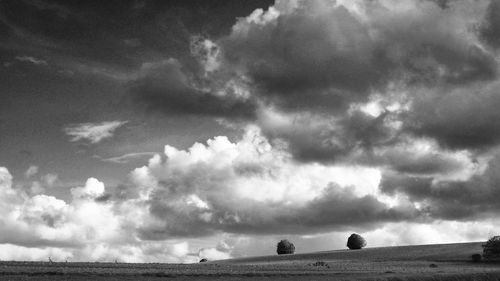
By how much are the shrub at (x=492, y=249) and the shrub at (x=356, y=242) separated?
3680 cm

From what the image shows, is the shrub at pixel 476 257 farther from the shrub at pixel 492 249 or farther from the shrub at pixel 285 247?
the shrub at pixel 285 247

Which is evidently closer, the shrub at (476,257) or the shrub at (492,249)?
the shrub at (476,257)

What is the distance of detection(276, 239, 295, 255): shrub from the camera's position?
456 ft

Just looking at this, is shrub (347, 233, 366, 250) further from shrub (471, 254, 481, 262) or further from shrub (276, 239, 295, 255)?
shrub (471, 254, 481, 262)

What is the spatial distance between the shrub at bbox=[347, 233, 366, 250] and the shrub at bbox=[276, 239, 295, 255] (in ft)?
49.6

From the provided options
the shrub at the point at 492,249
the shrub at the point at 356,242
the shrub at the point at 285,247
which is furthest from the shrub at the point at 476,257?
the shrub at the point at 285,247

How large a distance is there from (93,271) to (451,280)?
111 feet

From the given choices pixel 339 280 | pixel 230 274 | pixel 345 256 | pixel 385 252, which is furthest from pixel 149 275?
pixel 385 252

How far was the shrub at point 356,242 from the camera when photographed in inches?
5655

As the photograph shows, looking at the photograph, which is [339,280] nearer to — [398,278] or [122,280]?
[398,278]

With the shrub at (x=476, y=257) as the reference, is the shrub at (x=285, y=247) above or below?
above

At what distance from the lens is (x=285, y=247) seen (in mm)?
139250

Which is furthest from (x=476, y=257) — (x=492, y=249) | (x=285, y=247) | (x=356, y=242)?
(x=285, y=247)

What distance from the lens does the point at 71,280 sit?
1834 inches
